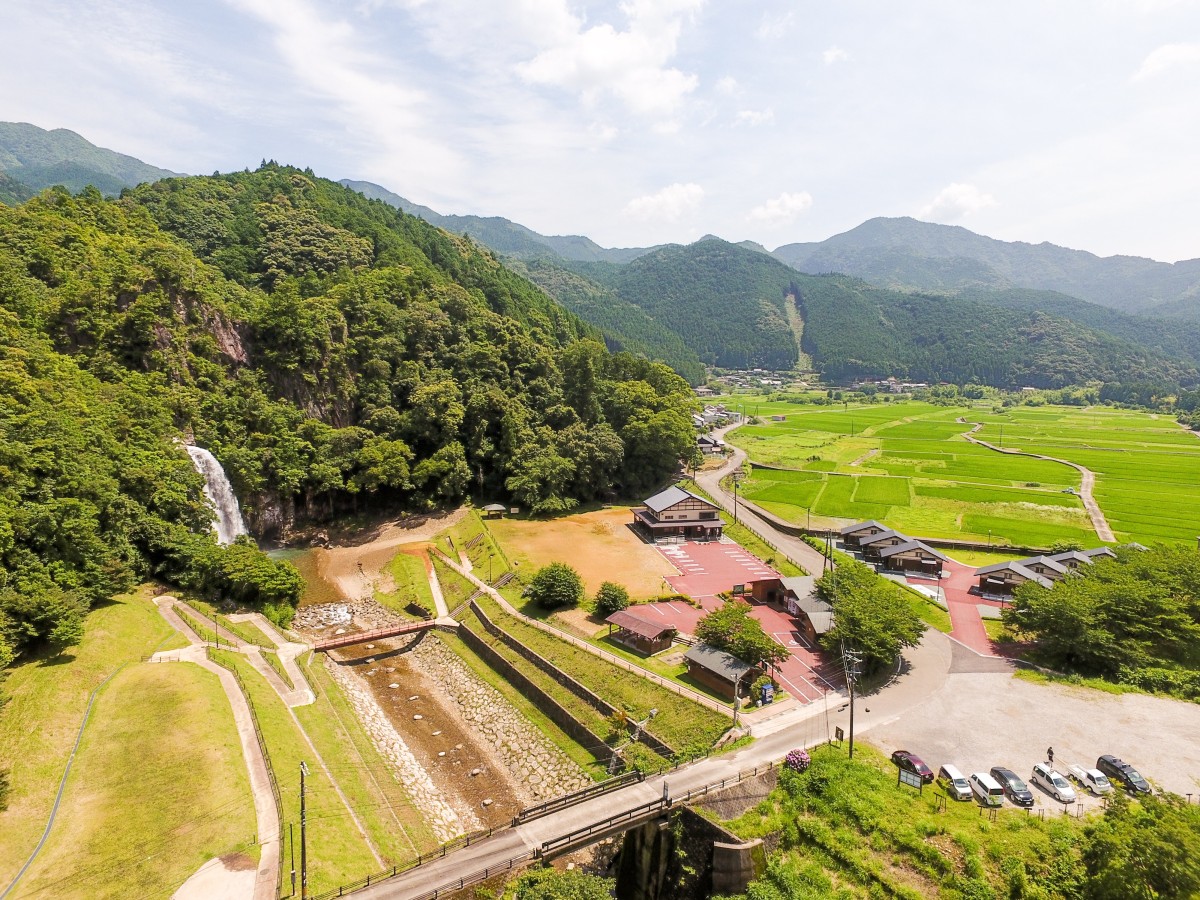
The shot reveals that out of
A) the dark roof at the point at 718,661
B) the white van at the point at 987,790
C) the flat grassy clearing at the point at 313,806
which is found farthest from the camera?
the dark roof at the point at 718,661

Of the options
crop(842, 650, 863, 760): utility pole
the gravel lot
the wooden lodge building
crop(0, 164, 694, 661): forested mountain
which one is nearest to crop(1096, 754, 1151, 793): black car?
the gravel lot

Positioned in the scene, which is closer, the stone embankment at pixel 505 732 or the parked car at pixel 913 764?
the parked car at pixel 913 764

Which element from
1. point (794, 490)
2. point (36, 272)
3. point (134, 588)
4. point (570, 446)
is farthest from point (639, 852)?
point (36, 272)


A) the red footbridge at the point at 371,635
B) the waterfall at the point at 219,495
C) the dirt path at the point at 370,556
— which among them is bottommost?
the red footbridge at the point at 371,635

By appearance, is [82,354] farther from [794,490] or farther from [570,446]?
[794,490]

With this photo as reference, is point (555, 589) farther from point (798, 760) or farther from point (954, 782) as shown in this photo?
point (954, 782)

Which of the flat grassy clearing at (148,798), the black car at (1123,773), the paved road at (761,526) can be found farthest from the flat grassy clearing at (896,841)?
the paved road at (761,526)

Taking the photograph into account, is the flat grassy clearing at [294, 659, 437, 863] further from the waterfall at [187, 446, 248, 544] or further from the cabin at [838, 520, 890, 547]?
the cabin at [838, 520, 890, 547]

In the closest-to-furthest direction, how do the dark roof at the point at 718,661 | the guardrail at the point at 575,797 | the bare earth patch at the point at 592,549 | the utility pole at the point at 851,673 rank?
the guardrail at the point at 575,797, the utility pole at the point at 851,673, the dark roof at the point at 718,661, the bare earth patch at the point at 592,549

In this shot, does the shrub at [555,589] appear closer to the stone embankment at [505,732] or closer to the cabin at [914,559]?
the stone embankment at [505,732]
